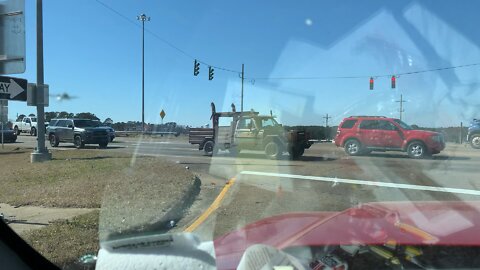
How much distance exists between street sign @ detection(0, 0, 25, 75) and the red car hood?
3.92m

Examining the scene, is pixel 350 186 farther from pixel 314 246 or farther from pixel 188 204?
pixel 314 246

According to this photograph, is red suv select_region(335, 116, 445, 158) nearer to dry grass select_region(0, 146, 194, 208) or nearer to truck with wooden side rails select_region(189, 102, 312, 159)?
truck with wooden side rails select_region(189, 102, 312, 159)

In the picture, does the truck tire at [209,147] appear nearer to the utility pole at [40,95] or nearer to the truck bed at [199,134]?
the truck bed at [199,134]

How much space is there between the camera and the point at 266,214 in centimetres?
789

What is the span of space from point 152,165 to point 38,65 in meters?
5.17

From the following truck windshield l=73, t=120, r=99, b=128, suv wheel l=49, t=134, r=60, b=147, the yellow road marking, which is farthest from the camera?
suv wheel l=49, t=134, r=60, b=147

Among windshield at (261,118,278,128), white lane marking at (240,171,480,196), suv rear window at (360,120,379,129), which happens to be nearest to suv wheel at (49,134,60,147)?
windshield at (261,118,278,128)

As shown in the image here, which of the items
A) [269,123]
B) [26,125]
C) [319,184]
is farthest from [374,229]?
[26,125]

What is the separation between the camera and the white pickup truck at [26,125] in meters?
49.6

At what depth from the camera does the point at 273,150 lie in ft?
63.6

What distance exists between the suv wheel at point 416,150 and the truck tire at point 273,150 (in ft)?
17.5

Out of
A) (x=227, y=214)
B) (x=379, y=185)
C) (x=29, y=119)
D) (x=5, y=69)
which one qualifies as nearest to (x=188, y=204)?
(x=227, y=214)

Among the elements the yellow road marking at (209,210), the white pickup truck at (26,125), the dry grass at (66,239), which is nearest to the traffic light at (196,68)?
the yellow road marking at (209,210)

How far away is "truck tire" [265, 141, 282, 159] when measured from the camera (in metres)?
19.3
